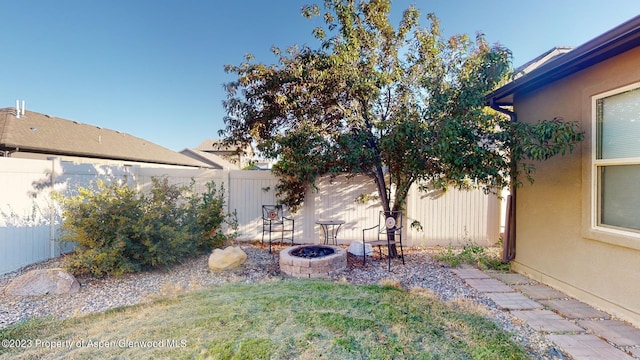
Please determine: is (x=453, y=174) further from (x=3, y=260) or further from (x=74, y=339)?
(x=3, y=260)

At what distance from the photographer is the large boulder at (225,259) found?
4484 mm

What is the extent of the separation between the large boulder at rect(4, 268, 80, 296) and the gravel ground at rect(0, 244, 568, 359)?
81mm

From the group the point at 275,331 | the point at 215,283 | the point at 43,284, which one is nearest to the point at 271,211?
the point at 215,283

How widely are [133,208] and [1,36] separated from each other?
26.8ft

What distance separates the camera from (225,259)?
4.52 m

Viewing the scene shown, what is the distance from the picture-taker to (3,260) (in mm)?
4176

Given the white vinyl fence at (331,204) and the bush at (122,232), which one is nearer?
the bush at (122,232)

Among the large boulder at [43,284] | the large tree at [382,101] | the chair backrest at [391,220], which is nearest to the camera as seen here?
the large boulder at [43,284]

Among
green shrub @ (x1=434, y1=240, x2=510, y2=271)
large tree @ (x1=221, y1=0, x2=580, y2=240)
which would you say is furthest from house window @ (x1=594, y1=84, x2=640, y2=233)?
green shrub @ (x1=434, y1=240, x2=510, y2=271)

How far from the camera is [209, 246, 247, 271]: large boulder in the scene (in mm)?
4484

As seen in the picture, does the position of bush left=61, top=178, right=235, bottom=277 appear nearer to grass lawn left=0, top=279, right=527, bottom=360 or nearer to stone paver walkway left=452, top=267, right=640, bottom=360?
grass lawn left=0, top=279, right=527, bottom=360

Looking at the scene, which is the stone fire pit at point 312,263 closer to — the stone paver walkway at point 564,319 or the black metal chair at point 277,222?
the black metal chair at point 277,222

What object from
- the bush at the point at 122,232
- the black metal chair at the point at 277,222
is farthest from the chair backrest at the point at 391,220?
the bush at the point at 122,232

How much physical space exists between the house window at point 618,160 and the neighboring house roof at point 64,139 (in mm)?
14896
